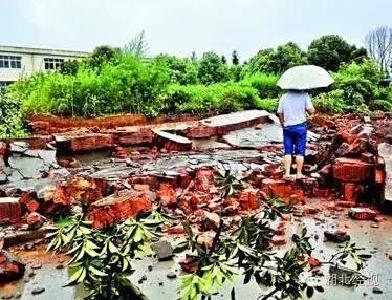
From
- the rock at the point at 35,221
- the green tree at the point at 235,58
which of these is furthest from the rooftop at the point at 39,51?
the rock at the point at 35,221

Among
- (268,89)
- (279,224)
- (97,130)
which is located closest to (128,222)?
(279,224)

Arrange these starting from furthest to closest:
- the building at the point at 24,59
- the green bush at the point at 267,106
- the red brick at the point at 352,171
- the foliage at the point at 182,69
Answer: the building at the point at 24,59, the foliage at the point at 182,69, the green bush at the point at 267,106, the red brick at the point at 352,171

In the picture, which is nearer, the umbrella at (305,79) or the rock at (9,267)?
the rock at (9,267)

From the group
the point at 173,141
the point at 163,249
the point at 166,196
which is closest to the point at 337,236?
the point at 163,249

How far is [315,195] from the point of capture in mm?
6672

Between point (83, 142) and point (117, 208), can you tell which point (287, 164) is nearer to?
point (117, 208)

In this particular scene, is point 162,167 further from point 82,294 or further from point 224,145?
point 82,294

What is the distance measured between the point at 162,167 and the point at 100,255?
5.66 meters

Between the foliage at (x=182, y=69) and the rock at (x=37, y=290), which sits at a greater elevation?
the foliage at (x=182, y=69)

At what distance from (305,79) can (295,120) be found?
58 cm

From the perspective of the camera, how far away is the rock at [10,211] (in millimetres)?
5414

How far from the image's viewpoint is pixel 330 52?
2517 cm

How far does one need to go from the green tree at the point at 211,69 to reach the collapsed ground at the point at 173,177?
9.58 meters

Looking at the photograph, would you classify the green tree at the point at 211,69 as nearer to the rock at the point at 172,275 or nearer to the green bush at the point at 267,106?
the green bush at the point at 267,106
